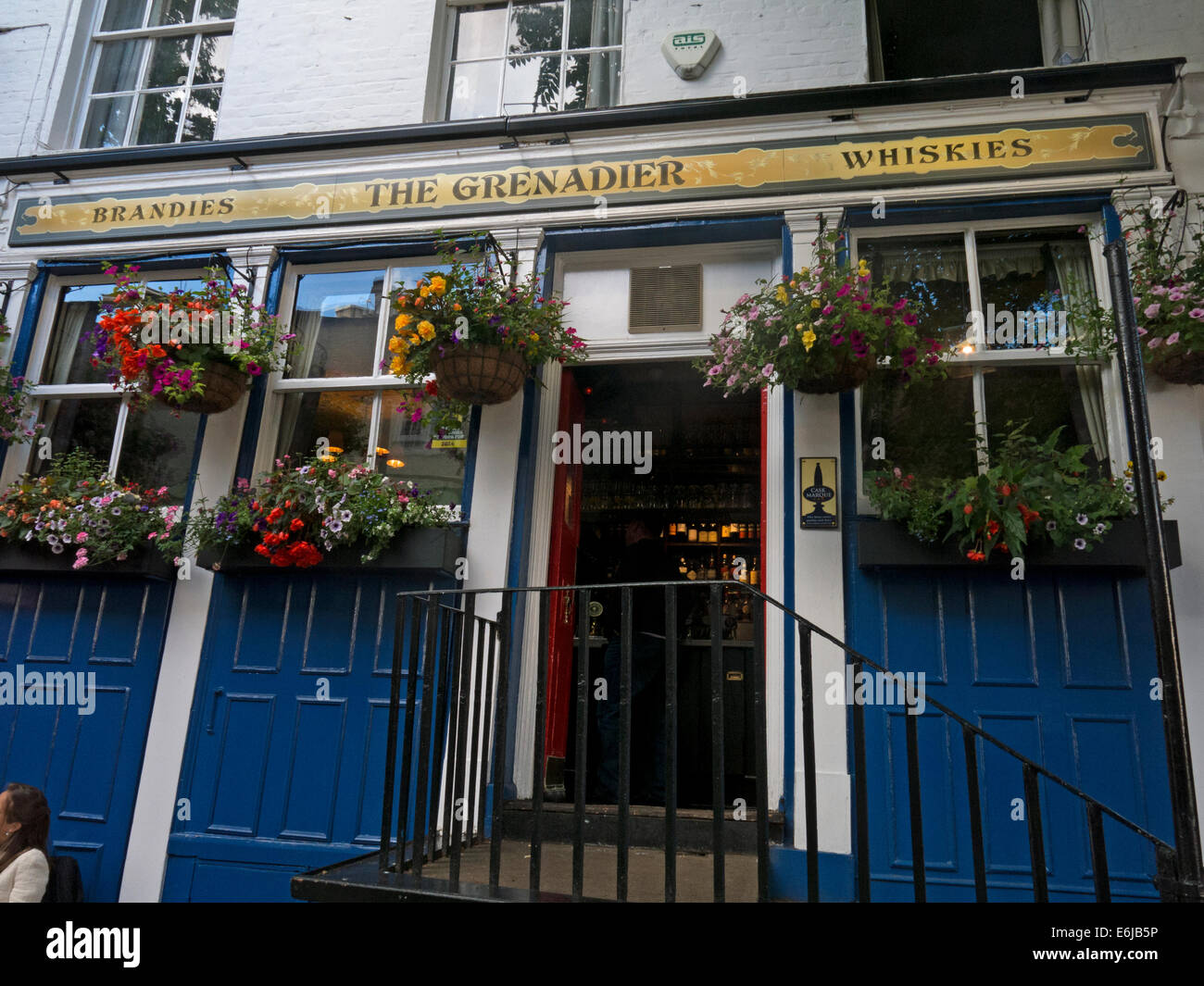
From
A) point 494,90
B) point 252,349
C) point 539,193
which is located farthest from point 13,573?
point 494,90

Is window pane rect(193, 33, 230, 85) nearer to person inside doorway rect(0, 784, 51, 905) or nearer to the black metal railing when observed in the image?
person inside doorway rect(0, 784, 51, 905)

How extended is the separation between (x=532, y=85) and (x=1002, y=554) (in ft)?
14.0

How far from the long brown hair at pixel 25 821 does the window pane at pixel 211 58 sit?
5.04 meters

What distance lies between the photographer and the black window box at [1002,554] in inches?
151

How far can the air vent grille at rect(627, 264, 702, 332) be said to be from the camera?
5043 millimetres

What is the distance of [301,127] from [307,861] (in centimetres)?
463

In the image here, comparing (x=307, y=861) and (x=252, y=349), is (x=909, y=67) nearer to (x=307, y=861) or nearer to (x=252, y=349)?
(x=252, y=349)

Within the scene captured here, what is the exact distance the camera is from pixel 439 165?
540 cm

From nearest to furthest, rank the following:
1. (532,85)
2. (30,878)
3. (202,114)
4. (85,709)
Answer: (30,878) → (85,709) → (532,85) → (202,114)

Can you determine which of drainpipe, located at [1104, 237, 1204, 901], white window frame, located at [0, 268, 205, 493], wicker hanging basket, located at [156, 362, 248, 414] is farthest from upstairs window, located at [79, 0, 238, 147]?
drainpipe, located at [1104, 237, 1204, 901]

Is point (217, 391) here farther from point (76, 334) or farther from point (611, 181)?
point (611, 181)

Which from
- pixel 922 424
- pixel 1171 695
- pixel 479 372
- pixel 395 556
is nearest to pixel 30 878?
pixel 395 556

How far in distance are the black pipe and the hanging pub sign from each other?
6.97 feet

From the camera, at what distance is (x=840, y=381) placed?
166 inches
